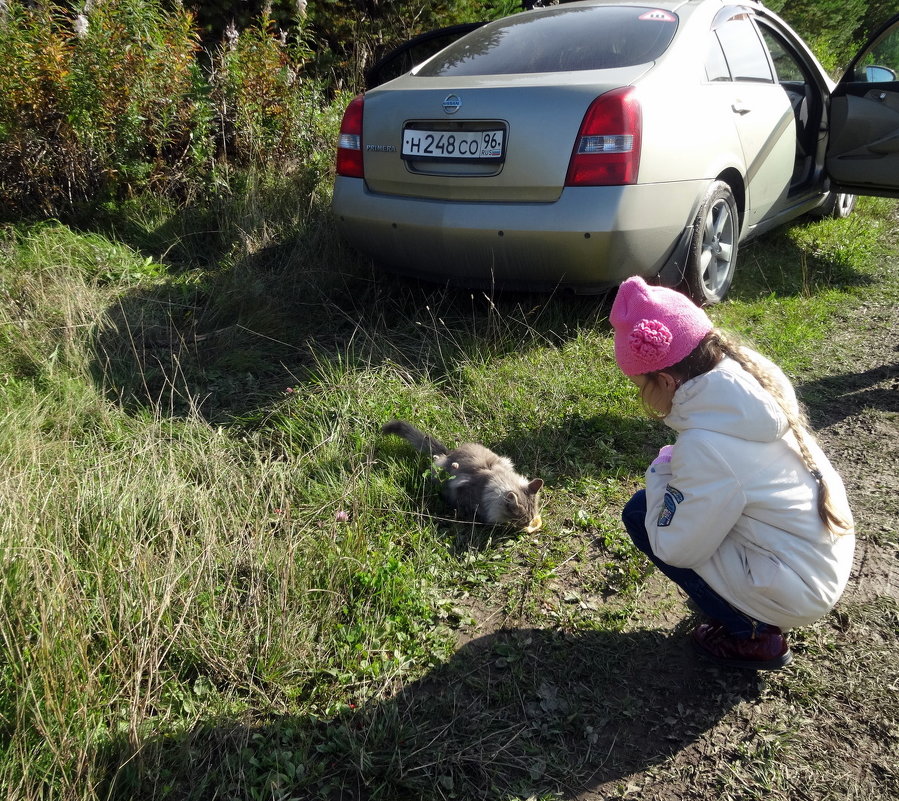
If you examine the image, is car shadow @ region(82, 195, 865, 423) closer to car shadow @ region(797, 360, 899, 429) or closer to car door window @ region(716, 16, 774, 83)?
car shadow @ region(797, 360, 899, 429)

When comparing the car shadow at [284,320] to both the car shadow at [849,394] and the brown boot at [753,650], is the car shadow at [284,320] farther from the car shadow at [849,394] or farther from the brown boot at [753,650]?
the brown boot at [753,650]

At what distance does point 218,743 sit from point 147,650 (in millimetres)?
373

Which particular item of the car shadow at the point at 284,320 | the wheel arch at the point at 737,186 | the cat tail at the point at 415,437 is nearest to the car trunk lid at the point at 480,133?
the car shadow at the point at 284,320

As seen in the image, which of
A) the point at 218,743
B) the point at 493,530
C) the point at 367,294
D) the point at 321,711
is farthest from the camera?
the point at 367,294

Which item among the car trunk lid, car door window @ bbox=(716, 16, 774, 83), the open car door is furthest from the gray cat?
the open car door

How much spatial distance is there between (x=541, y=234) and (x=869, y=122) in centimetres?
321

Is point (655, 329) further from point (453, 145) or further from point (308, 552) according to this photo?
point (453, 145)

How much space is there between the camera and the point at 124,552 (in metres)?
2.72

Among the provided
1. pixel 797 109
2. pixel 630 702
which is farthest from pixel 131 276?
pixel 797 109

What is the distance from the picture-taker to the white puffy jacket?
2.17m

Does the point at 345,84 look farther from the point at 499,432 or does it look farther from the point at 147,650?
the point at 147,650

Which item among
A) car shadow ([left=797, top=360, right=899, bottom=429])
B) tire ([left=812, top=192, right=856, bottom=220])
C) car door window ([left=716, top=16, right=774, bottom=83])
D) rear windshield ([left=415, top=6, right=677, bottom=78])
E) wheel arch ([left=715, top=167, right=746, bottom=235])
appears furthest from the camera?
tire ([left=812, top=192, right=856, bottom=220])

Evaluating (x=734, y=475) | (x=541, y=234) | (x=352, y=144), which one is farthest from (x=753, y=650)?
(x=352, y=144)

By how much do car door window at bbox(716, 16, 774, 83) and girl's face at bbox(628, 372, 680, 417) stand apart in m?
3.71
